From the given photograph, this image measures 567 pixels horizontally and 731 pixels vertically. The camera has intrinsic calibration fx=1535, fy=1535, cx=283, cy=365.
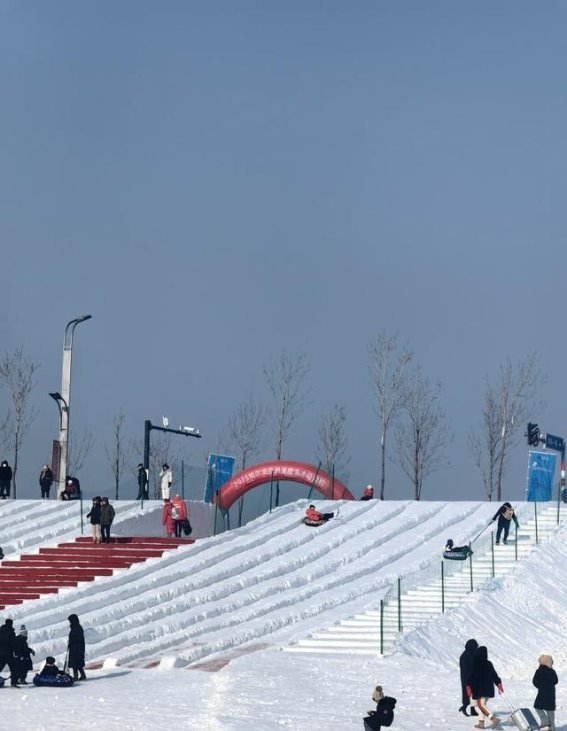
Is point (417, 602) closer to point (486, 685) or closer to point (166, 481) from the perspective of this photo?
point (486, 685)

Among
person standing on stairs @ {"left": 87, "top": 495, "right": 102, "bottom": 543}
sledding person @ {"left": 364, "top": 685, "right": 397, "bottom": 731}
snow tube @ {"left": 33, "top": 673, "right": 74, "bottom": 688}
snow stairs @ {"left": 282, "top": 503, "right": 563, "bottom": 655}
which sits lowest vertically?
snow tube @ {"left": 33, "top": 673, "right": 74, "bottom": 688}

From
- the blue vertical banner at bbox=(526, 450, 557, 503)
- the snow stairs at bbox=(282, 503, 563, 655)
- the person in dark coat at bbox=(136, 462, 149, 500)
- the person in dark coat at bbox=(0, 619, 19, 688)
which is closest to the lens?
the person in dark coat at bbox=(0, 619, 19, 688)

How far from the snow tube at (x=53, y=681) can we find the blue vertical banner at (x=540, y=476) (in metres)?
20.8

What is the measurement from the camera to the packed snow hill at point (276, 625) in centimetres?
→ 2469

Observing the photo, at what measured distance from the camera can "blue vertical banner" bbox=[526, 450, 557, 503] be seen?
4431cm

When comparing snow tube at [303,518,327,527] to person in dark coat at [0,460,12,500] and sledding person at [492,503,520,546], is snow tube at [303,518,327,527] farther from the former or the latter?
person in dark coat at [0,460,12,500]

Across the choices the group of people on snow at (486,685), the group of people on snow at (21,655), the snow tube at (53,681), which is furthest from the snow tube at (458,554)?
the snow tube at (53,681)

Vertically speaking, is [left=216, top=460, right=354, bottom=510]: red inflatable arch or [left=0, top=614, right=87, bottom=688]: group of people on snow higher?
[left=216, top=460, right=354, bottom=510]: red inflatable arch

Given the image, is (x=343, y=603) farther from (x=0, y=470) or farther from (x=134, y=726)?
(x=0, y=470)

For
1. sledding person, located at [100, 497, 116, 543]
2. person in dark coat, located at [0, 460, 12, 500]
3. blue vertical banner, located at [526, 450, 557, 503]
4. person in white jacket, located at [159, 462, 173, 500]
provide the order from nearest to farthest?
1. sledding person, located at [100, 497, 116, 543]
2. blue vertical banner, located at [526, 450, 557, 503]
3. person in white jacket, located at [159, 462, 173, 500]
4. person in dark coat, located at [0, 460, 12, 500]

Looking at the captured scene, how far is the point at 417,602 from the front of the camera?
33594 mm

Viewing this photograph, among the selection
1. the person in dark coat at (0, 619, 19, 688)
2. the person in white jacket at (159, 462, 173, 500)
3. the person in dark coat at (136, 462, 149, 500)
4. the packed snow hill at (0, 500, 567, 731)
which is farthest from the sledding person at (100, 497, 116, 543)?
the person in dark coat at (0, 619, 19, 688)

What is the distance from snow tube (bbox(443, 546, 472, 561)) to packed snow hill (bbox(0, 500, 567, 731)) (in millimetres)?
963

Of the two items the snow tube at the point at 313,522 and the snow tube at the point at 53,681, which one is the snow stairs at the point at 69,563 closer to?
the snow tube at the point at 313,522
